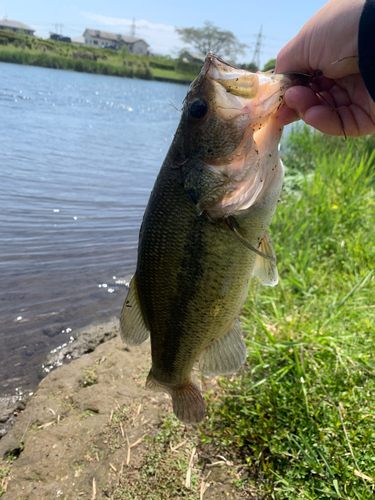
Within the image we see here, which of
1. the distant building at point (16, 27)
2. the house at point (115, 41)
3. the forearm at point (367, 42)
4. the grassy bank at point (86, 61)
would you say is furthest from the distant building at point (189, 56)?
the forearm at point (367, 42)

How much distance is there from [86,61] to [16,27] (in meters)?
53.9

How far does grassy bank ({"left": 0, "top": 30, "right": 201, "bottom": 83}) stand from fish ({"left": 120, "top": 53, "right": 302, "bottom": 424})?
170 ft

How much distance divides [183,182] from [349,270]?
11.5 feet

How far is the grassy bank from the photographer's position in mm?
46562

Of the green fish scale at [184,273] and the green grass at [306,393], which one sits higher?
the green fish scale at [184,273]

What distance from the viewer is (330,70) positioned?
1.87 meters

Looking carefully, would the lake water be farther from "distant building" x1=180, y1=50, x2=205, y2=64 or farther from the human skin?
"distant building" x1=180, y1=50, x2=205, y2=64

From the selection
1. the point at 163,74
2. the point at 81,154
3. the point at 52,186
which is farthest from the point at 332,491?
the point at 163,74

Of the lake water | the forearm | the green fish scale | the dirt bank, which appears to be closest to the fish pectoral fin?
the green fish scale

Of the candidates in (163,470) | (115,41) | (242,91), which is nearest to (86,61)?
(242,91)

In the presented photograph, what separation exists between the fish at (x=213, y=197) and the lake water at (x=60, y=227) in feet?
3.67

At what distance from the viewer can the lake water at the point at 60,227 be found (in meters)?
4.73

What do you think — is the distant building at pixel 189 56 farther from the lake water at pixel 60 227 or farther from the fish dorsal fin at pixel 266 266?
the fish dorsal fin at pixel 266 266

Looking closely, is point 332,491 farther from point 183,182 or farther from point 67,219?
point 67,219
